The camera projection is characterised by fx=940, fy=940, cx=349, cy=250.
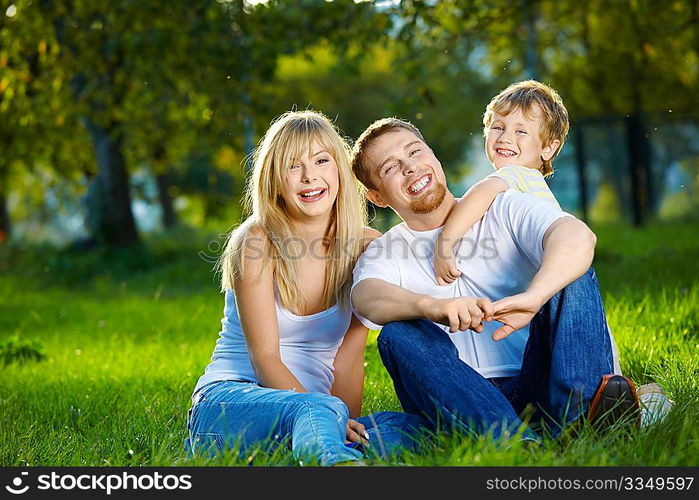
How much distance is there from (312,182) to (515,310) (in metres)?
0.96

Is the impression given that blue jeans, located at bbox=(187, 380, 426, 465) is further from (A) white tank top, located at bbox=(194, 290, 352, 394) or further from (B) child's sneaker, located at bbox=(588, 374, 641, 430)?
(B) child's sneaker, located at bbox=(588, 374, 641, 430)

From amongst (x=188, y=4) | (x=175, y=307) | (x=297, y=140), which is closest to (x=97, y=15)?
(x=188, y=4)

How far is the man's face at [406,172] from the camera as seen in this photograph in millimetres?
3574

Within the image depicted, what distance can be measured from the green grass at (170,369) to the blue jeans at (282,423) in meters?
0.09

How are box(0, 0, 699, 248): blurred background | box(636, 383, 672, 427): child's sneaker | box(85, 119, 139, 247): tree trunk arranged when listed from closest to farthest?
box(636, 383, 672, 427): child's sneaker < box(0, 0, 699, 248): blurred background < box(85, 119, 139, 247): tree trunk

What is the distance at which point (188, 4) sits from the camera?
33.8 feet

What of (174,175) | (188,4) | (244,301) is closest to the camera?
(244,301)

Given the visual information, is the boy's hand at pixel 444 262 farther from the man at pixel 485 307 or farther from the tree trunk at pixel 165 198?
the tree trunk at pixel 165 198

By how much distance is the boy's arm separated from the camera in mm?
3473

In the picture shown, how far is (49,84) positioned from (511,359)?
1073cm

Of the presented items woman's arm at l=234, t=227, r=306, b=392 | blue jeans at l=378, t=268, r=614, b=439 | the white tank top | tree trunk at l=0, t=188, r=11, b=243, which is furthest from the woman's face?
tree trunk at l=0, t=188, r=11, b=243

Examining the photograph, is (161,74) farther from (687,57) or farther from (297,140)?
(687,57)
